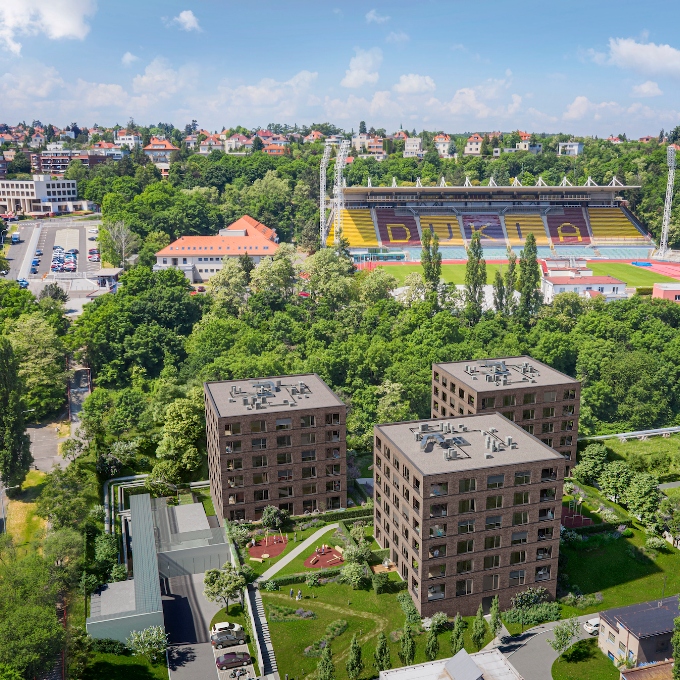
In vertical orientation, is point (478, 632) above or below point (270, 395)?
below

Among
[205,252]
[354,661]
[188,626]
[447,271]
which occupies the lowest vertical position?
[188,626]

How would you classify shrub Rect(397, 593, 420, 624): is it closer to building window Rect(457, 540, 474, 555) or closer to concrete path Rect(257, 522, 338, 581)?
building window Rect(457, 540, 474, 555)

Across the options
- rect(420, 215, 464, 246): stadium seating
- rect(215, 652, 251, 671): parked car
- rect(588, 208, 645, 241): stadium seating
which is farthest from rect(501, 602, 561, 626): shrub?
rect(588, 208, 645, 241): stadium seating

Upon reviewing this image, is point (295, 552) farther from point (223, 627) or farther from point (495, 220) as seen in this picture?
point (495, 220)

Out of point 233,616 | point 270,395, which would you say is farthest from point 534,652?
point 270,395

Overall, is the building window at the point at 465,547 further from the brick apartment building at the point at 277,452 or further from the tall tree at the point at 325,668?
the brick apartment building at the point at 277,452

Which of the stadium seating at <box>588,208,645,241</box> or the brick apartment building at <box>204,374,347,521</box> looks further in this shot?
the stadium seating at <box>588,208,645,241</box>
